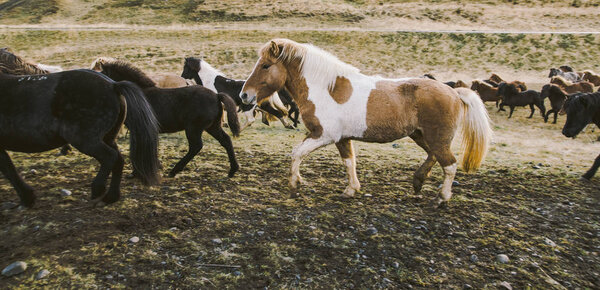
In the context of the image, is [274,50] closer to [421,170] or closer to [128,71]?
[128,71]

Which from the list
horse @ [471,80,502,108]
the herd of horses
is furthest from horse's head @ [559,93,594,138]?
horse @ [471,80,502,108]

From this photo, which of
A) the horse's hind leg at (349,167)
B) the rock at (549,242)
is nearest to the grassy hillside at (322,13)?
the horse's hind leg at (349,167)

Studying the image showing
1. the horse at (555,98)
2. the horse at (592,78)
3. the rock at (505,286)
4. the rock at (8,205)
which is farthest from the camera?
the horse at (592,78)

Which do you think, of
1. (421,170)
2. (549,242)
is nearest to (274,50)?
(421,170)

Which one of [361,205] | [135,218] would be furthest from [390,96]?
[135,218]

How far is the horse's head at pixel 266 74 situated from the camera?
4.63 meters

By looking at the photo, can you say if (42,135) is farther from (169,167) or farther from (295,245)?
(295,245)

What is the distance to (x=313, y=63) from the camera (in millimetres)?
4582

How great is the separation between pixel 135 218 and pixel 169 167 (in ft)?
7.03

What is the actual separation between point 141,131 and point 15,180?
4.85 ft

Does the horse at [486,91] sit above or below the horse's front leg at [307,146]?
below

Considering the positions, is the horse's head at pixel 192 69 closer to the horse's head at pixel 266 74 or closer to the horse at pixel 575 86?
the horse's head at pixel 266 74

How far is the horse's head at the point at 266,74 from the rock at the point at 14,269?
288 cm

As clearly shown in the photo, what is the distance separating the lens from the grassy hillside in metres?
34.4
